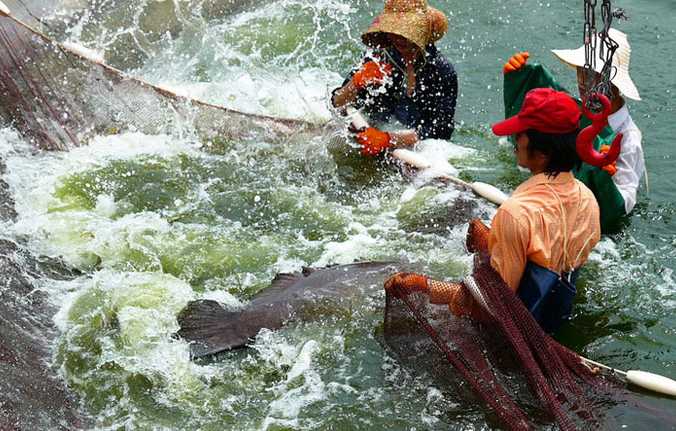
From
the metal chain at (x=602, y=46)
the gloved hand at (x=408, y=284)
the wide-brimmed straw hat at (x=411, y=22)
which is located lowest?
the gloved hand at (x=408, y=284)

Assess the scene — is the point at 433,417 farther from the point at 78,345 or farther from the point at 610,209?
the point at 610,209

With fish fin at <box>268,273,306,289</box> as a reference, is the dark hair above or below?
above

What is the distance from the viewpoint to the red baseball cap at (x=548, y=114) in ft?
11.4

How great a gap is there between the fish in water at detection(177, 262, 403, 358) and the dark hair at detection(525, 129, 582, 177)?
4.56 ft

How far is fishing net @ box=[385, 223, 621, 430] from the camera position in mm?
3617

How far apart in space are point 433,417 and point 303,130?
303 centimetres

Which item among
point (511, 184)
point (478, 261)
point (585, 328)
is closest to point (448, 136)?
point (511, 184)

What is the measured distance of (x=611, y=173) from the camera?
17.3 ft

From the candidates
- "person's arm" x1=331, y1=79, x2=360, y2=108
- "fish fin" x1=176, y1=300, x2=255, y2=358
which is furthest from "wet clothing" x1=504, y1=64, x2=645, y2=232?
"fish fin" x1=176, y1=300, x2=255, y2=358

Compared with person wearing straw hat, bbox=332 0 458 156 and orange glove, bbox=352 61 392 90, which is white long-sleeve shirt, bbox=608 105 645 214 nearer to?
person wearing straw hat, bbox=332 0 458 156

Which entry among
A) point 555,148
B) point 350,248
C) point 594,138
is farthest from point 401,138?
point 594,138

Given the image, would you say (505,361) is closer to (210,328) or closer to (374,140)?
(210,328)

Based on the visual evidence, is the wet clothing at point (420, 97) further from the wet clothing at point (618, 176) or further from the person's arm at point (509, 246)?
the person's arm at point (509, 246)

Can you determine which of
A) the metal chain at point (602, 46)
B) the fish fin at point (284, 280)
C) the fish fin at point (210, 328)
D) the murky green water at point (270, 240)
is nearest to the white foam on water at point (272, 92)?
the murky green water at point (270, 240)
